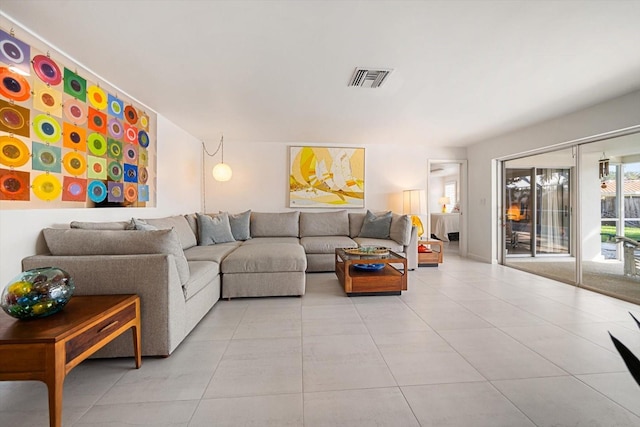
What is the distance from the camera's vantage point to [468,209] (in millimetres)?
5227

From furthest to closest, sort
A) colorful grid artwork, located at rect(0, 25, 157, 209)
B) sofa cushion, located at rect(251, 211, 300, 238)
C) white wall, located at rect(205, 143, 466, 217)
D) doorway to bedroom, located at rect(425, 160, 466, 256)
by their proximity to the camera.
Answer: doorway to bedroom, located at rect(425, 160, 466, 256), white wall, located at rect(205, 143, 466, 217), sofa cushion, located at rect(251, 211, 300, 238), colorful grid artwork, located at rect(0, 25, 157, 209)

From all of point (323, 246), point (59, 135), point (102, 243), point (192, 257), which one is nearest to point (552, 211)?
point (323, 246)

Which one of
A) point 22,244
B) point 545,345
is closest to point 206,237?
point 22,244

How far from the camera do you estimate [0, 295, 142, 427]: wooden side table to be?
3.51 feet

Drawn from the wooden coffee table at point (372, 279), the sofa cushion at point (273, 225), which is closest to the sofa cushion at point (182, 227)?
the sofa cushion at point (273, 225)

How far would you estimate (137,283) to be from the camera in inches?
66.5

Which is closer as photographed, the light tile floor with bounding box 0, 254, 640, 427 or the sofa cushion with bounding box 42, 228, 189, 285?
the light tile floor with bounding box 0, 254, 640, 427

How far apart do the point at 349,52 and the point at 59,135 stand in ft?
7.83

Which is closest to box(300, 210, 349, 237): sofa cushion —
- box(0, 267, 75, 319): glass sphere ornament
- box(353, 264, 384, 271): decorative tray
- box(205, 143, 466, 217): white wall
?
box(205, 143, 466, 217): white wall

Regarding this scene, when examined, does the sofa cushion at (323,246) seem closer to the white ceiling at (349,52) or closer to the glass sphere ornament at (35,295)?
the white ceiling at (349,52)

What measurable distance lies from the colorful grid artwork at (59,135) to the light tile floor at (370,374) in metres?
1.34

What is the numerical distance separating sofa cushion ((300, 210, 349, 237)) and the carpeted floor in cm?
291

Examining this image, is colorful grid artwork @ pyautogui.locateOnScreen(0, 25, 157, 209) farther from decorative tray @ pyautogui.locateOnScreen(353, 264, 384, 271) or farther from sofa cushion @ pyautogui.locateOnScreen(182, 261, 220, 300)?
decorative tray @ pyautogui.locateOnScreen(353, 264, 384, 271)

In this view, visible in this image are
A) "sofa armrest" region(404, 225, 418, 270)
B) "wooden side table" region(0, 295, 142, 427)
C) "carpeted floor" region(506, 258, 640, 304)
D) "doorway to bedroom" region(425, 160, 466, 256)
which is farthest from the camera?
"doorway to bedroom" region(425, 160, 466, 256)
